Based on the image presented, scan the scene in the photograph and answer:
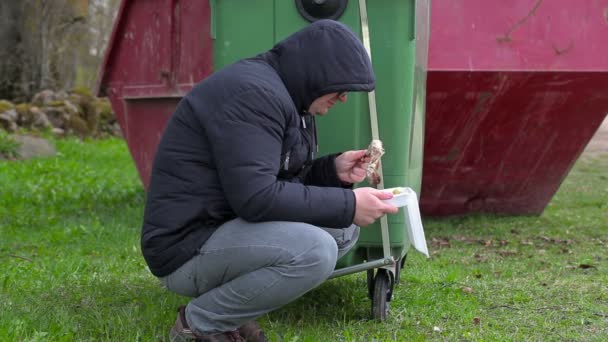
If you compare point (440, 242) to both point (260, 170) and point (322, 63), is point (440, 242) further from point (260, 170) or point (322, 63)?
point (260, 170)

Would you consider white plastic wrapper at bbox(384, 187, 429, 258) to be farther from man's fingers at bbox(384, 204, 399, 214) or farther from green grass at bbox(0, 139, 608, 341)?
green grass at bbox(0, 139, 608, 341)

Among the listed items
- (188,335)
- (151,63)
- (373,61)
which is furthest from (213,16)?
(151,63)

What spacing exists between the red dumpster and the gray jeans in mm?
3560

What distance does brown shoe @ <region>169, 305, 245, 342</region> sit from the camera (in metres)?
2.99

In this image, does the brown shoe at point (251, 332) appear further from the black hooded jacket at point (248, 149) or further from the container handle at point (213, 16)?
the container handle at point (213, 16)

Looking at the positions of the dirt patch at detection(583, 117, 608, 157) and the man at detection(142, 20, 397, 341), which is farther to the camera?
the dirt patch at detection(583, 117, 608, 157)

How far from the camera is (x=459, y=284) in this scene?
4605 mm

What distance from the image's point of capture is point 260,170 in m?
2.71

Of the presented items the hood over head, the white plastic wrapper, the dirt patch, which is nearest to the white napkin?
the white plastic wrapper

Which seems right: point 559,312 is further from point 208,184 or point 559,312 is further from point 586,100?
point 586,100

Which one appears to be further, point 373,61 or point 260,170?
point 373,61

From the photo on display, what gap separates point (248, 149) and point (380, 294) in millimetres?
1215

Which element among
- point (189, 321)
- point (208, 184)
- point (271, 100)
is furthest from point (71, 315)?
point (271, 100)

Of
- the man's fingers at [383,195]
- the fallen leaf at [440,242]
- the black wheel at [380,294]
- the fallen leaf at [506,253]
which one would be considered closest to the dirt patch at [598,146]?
the fallen leaf at [440,242]
